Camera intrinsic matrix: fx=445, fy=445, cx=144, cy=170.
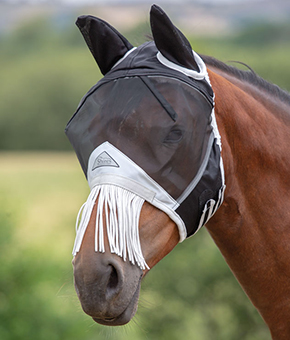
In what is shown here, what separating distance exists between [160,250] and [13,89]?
60426 millimetres

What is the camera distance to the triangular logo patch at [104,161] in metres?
1.84

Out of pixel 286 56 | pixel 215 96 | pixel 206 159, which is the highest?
pixel 215 96

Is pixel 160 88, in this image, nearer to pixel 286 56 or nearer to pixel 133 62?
pixel 133 62

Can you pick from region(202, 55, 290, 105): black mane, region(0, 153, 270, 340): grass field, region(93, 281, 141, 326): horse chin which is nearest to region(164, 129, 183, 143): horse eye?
region(93, 281, 141, 326): horse chin

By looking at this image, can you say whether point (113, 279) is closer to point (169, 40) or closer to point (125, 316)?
point (125, 316)

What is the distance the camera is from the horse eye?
1876 millimetres

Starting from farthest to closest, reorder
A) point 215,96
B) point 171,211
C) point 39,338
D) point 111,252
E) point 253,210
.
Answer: point 39,338 < point 253,210 < point 215,96 < point 171,211 < point 111,252

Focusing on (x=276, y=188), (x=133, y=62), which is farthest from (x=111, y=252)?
(x=276, y=188)

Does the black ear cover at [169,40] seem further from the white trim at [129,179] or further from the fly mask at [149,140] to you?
the white trim at [129,179]

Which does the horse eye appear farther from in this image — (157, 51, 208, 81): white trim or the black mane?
the black mane

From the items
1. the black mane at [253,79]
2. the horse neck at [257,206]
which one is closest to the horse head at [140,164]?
the horse neck at [257,206]

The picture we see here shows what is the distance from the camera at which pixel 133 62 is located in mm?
2033

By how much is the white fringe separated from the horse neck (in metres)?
0.61

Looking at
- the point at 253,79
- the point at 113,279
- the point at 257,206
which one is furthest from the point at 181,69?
the point at 113,279
